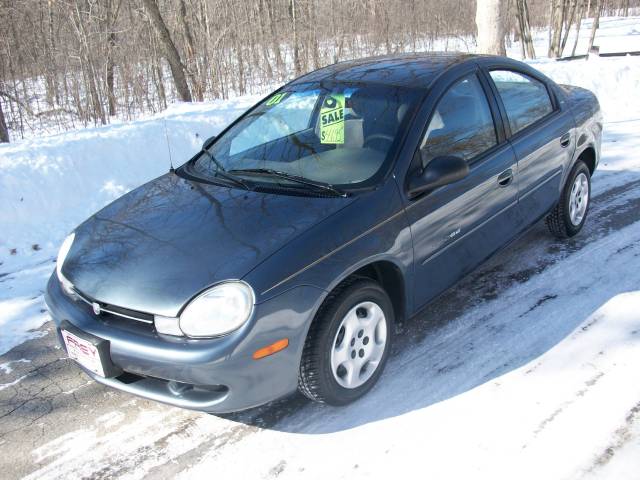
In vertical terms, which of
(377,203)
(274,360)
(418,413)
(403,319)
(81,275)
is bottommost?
(418,413)

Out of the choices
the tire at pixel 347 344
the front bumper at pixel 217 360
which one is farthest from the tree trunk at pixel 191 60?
the front bumper at pixel 217 360

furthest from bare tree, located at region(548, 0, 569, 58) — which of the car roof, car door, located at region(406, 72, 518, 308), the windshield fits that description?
the windshield

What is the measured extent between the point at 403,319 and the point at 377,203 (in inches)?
28.6

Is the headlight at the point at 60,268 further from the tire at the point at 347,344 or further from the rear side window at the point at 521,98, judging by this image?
the rear side window at the point at 521,98

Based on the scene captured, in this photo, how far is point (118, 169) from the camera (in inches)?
269

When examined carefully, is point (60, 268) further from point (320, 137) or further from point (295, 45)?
point (295, 45)

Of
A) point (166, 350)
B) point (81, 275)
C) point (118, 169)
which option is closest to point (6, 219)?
point (118, 169)

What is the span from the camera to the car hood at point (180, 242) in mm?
2660

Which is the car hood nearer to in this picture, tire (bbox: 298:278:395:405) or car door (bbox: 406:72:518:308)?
tire (bbox: 298:278:395:405)

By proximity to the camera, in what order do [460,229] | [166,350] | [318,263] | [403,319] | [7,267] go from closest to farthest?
[166,350]
[318,263]
[403,319]
[460,229]
[7,267]

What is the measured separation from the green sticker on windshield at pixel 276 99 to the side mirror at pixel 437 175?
1398mm

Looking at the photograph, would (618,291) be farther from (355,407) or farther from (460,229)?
(355,407)

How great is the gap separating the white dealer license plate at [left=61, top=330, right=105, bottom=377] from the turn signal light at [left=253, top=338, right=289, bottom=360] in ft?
2.46

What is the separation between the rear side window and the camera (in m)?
4.09
